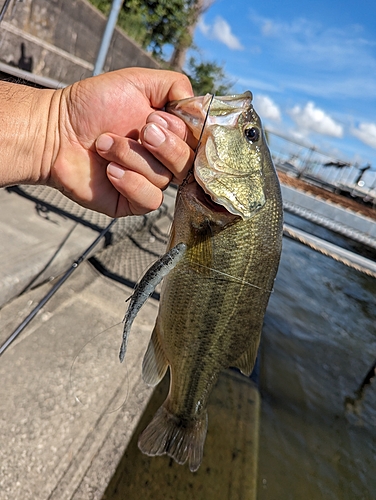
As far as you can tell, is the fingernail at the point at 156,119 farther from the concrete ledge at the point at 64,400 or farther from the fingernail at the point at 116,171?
the concrete ledge at the point at 64,400

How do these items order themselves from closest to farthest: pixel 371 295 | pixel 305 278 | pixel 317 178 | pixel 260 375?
1. pixel 260 375
2. pixel 305 278
3. pixel 371 295
4. pixel 317 178

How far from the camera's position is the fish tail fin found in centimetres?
192

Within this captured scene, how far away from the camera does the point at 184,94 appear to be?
5.75 feet

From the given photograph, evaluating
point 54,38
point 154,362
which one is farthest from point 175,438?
point 54,38

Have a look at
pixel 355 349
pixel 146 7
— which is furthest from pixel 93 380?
pixel 146 7

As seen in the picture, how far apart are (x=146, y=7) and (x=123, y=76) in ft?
45.1

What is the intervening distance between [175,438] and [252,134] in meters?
1.71

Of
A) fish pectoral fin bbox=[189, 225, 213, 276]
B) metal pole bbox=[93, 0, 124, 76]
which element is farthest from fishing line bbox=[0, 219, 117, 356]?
metal pole bbox=[93, 0, 124, 76]

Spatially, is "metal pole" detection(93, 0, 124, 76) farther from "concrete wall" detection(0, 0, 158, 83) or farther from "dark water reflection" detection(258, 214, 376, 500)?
"dark water reflection" detection(258, 214, 376, 500)

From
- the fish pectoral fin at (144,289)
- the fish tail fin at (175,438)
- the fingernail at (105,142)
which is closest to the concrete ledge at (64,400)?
the fish tail fin at (175,438)

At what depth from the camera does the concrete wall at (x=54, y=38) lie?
20.8 feet

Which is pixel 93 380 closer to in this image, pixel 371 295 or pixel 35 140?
pixel 35 140

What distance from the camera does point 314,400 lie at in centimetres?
419

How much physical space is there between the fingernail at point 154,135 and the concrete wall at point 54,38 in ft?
16.0
